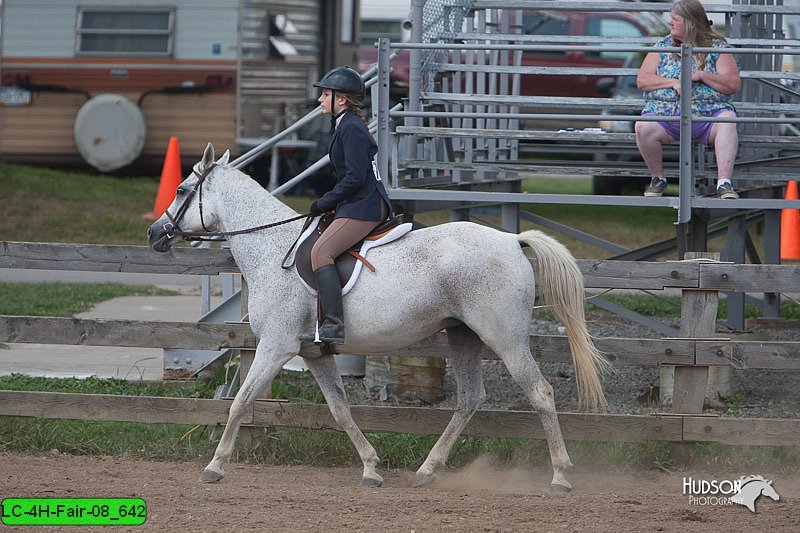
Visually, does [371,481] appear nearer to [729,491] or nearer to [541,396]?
[541,396]

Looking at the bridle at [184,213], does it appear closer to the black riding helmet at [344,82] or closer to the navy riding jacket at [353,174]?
the navy riding jacket at [353,174]

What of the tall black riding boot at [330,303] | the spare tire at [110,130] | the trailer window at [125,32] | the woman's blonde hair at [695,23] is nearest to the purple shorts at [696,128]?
the woman's blonde hair at [695,23]

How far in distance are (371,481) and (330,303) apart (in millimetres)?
1120

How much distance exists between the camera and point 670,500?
20.4 ft

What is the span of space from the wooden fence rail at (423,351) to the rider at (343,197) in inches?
41.5

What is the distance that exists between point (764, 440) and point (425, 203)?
3128 mm

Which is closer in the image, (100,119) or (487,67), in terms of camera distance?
(487,67)

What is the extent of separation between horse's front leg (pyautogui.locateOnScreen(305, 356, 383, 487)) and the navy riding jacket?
3.05 feet

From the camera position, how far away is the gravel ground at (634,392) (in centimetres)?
834

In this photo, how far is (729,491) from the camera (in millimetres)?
6457

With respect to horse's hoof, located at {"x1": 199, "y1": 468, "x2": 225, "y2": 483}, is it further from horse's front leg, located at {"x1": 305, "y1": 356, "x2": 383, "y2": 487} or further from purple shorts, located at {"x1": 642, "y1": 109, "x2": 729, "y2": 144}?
purple shorts, located at {"x1": 642, "y1": 109, "x2": 729, "y2": 144}

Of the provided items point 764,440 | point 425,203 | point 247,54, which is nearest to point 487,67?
point 425,203

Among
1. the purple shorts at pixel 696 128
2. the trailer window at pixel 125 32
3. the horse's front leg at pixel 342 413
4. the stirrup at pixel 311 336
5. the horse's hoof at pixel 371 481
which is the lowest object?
the horse's hoof at pixel 371 481

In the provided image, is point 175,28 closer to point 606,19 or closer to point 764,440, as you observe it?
point 606,19
